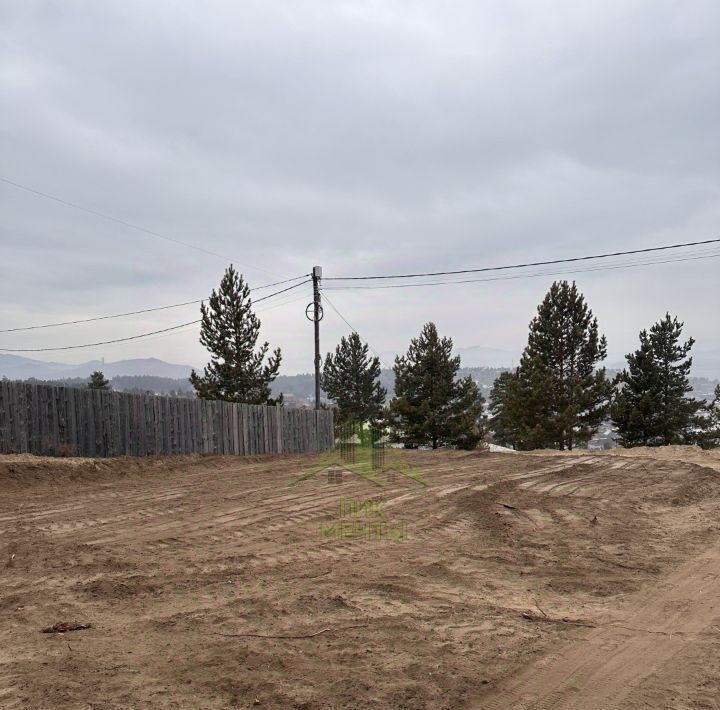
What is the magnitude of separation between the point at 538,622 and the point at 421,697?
1.44m

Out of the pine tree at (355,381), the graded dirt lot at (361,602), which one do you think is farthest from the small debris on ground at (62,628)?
the pine tree at (355,381)

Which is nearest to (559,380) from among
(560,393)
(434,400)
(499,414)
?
(560,393)

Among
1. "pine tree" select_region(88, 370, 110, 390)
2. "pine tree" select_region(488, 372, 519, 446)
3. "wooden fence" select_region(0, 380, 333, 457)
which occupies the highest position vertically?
"pine tree" select_region(88, 370, 110, 390)

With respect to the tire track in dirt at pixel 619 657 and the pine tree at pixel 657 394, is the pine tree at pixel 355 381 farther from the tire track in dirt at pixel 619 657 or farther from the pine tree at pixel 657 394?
the tire track in dirt at pixel 619 657

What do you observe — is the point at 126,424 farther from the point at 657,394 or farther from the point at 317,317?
the point at 657,394

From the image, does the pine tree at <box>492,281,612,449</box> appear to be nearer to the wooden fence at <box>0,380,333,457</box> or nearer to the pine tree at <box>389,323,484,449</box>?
the pine tree at <box>389,323,484,449</box>

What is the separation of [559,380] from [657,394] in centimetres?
582

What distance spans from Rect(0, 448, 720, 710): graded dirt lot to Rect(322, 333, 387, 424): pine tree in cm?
3882

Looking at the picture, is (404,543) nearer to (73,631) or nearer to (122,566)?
(122,566)

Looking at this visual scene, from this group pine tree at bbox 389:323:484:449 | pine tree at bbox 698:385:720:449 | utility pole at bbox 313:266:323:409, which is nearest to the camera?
utility pole at bbox 313:266:323:409

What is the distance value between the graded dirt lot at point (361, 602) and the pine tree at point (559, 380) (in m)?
24.9

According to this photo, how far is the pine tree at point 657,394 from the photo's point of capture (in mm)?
34844

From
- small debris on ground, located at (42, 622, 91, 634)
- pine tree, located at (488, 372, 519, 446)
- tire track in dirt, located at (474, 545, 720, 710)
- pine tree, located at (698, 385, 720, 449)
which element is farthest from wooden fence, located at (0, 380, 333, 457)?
pine tree, located at (698, 385, 720, 449)

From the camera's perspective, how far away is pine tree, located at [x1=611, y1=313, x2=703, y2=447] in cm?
3484
